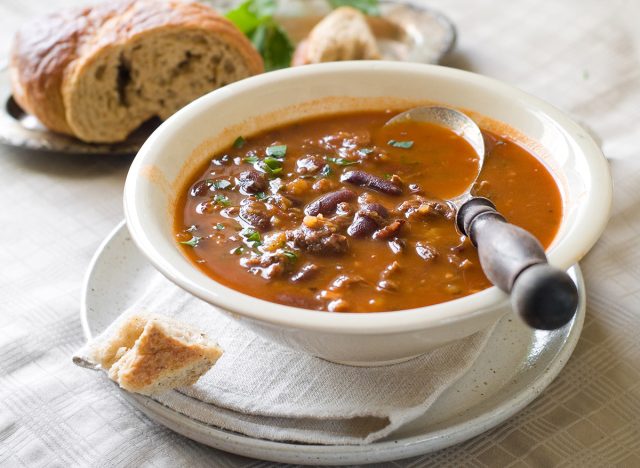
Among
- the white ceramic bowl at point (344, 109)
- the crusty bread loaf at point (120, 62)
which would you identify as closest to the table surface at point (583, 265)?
the crusty bread loaf at point (120, 62)

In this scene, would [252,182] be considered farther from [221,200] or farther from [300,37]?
[300,37]

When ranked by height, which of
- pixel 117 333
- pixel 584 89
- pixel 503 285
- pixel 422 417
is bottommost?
pixel 584 89

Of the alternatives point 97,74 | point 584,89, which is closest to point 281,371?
point 97,74

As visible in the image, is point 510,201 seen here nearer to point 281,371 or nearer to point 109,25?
point 281,371

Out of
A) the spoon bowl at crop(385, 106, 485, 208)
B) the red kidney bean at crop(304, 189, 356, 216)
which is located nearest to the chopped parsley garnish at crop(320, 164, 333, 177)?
the red kidney bean at crop(304, 189, 356, 216)

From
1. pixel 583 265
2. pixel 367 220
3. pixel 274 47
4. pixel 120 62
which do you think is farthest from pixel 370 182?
pixel 274 47

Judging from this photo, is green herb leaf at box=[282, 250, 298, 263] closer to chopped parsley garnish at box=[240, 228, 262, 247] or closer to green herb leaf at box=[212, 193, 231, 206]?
chopped parsley garnish at box=[240, 228, 262, 247]

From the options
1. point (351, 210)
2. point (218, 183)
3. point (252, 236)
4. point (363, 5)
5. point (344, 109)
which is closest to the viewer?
point (252, 236)
